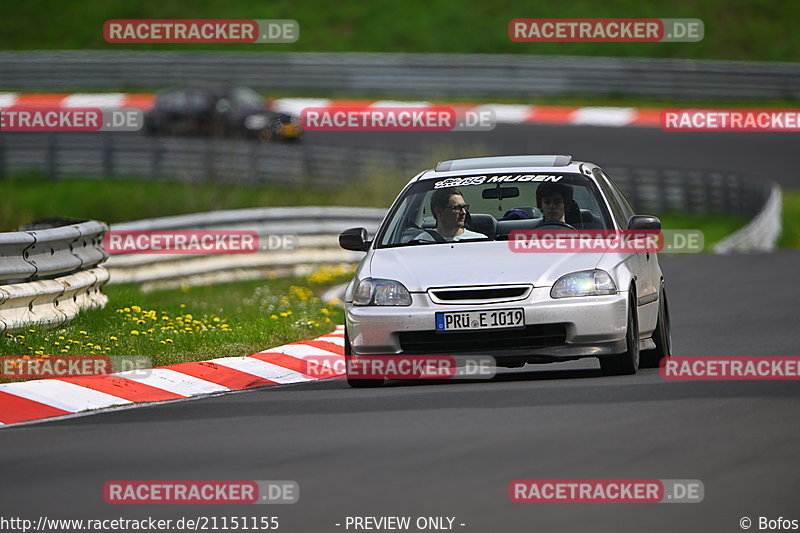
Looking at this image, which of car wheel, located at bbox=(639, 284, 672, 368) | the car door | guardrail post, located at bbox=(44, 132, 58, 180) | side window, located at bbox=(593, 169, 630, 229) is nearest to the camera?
the car door

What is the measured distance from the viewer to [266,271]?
2041 centimetres

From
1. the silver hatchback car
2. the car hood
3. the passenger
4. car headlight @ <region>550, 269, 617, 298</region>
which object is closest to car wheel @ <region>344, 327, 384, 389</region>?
the silver hatchback car

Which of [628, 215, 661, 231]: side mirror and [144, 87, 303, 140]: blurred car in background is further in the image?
[144, 87, 303, 140]: blurred car in background

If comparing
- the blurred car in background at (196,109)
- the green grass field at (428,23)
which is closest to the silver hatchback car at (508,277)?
the blurred car in background at (196,109)

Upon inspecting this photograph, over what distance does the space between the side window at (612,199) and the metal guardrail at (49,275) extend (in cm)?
414

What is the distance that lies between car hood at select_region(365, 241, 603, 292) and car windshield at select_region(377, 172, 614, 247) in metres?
0.39

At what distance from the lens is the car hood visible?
10008mm

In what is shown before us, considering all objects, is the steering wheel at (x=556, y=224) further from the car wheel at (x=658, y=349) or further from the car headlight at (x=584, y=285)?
the car wheel at (x=658, y=349)

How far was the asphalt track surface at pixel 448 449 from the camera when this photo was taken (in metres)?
6.44

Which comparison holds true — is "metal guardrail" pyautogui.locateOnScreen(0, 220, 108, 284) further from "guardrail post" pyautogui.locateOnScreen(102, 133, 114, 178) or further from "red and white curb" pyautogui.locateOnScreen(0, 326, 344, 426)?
"guardrail post" pyautogui.locateOnScreen(102, 133, 114, 178)

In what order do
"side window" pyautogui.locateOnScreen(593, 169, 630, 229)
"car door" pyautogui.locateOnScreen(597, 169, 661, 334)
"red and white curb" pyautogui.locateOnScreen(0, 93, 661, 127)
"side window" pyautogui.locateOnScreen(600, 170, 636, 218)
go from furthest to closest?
"red and white curb" pyautogui.locateOnScreen(0, 93, 661, 127), "side window" pyautogui.locateOnScreen(600, 170, 636, 218), "side window" pyautogui.locateOnScreen(593, 169, 630, 229), "car door" pyautogui.locateOnScreen(597, 169, 661, 334)

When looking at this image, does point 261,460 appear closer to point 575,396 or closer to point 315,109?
point 575,396

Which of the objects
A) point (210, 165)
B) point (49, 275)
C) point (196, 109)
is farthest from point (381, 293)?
point (196, 109)

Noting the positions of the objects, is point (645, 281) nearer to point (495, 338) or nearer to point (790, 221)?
point (495, 338)
